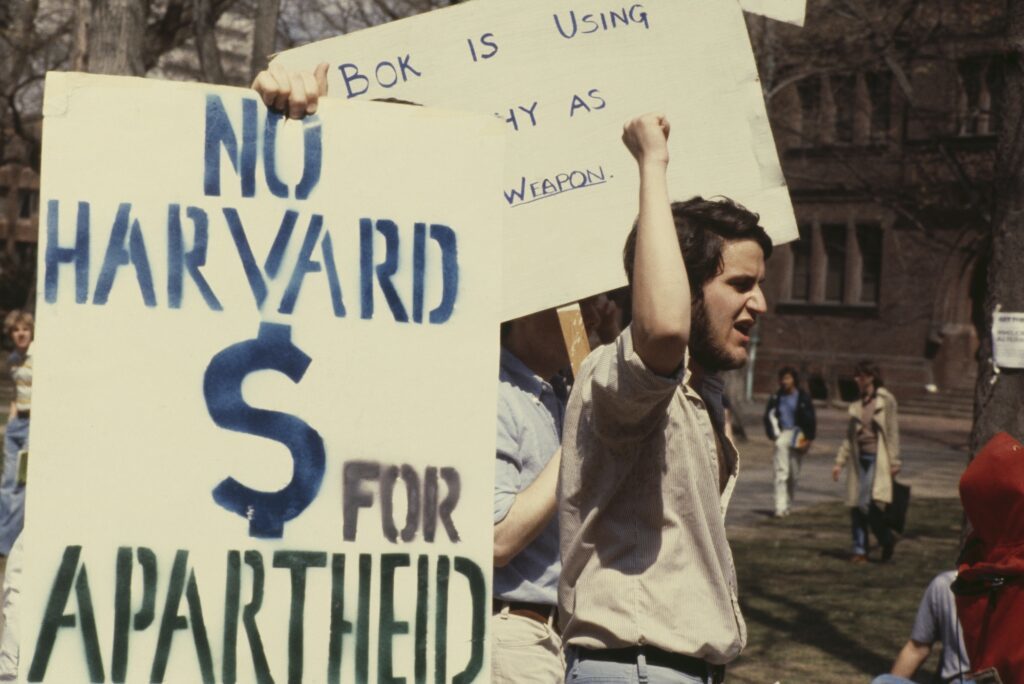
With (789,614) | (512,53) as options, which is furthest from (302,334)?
(789,614)

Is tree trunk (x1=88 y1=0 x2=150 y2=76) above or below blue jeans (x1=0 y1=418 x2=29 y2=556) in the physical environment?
above

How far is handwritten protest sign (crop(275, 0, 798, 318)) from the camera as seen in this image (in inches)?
128

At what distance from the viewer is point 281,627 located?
2350 mm

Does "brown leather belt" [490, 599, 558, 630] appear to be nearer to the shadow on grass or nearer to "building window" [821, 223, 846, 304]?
the shadow on grass

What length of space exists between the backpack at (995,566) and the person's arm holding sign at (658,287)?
4.03 ft

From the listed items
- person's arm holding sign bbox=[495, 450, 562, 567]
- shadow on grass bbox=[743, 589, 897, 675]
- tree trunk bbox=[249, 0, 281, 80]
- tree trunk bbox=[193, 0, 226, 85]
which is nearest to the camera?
person's arm holding sign bbox=[495, 450, 562, 567]

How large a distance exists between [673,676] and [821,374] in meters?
36.3

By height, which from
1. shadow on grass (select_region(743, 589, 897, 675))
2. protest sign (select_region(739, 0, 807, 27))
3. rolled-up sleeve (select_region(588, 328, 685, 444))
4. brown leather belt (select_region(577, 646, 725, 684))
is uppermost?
protest sign (select_region(739, 0, 807, 27))

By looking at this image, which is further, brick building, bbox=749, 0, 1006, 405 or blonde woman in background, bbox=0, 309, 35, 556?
brick building, bbox=749, 0, 1006, 405

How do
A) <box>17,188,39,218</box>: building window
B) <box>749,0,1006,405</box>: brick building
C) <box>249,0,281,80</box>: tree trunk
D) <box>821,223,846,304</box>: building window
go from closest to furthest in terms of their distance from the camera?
<box>249,0,281,80</box>: tree trunk
<box>749,0,1006,405</box>: brick building
<box>821,223,846,304</box>: building window
<box>17,188,39,218</box>: building window

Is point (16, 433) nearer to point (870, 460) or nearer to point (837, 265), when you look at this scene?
point (870, 460)

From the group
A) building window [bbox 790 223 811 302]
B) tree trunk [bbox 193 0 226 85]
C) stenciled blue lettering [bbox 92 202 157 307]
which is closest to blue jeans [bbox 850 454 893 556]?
tree trunk [bbox 193 0 226 85]

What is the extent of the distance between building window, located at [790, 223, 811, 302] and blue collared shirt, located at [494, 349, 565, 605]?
121 ft

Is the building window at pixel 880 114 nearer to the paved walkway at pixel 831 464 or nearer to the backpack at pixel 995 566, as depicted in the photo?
the paved walkway at pixel 831 464
